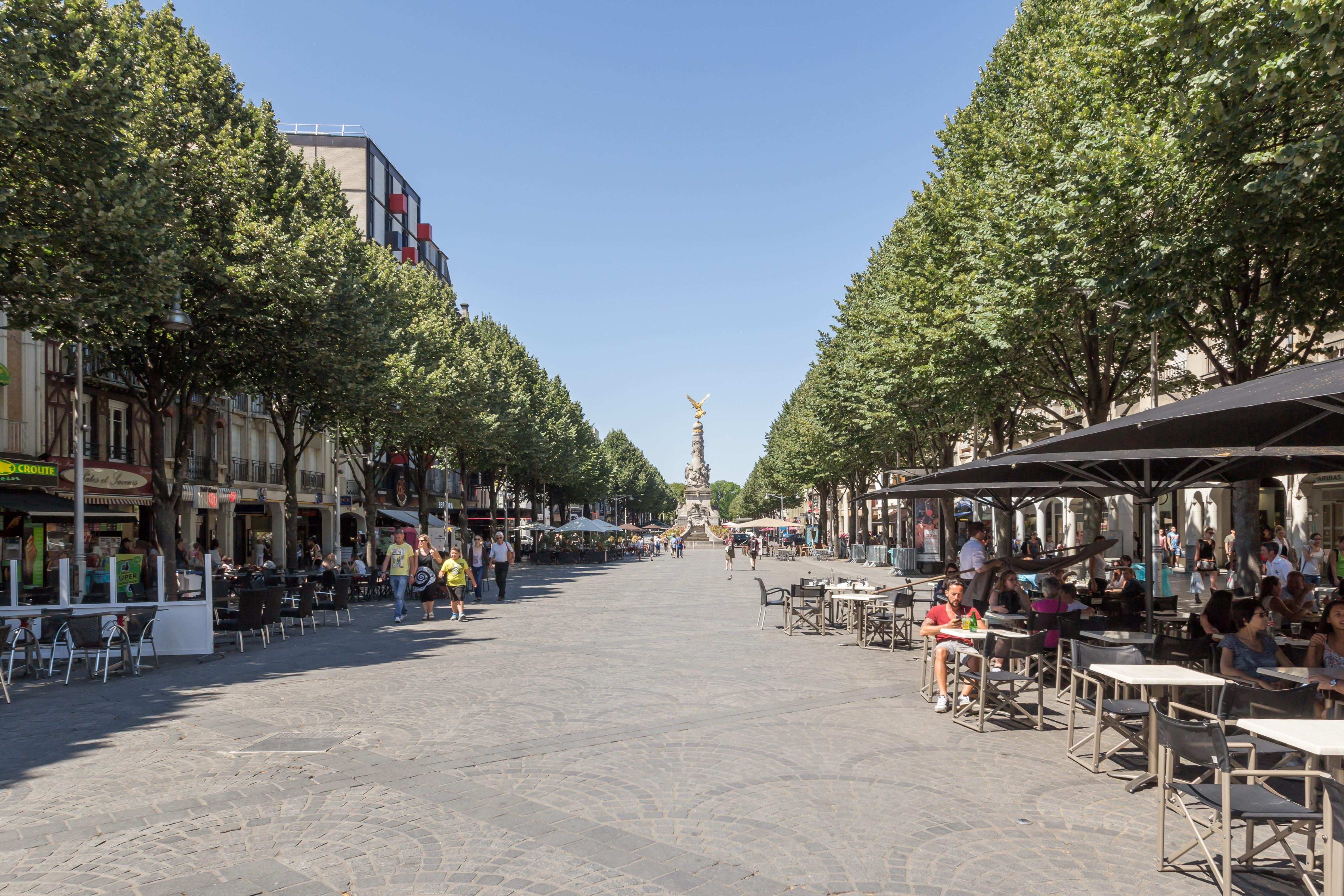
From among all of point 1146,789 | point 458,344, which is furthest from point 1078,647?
point 458,344

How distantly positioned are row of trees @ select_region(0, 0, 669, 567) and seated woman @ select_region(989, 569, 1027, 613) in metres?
13.1

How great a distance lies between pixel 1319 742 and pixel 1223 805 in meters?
0.55

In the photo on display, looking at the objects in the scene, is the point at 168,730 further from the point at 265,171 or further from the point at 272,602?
the point at 265,171

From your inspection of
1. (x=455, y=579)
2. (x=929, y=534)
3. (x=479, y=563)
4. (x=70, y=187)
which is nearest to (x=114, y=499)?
(x=479, y=563)

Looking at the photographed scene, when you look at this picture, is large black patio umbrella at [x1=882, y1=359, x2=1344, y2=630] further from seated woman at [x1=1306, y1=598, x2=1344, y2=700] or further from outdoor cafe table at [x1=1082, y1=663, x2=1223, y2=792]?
outdoor cafe table at [x1=1082, y1=663, x2=1223, y2=792]

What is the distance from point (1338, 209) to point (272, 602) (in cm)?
1670

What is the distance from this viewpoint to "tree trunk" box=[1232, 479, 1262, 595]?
17438mm

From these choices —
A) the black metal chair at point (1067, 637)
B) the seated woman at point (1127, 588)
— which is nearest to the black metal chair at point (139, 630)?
the black metal chair at point (1067, 637)

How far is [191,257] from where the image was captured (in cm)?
1870

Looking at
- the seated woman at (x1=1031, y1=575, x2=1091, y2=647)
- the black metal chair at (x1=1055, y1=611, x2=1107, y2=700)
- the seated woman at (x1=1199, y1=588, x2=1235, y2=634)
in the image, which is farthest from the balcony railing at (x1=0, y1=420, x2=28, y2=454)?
the seated woman at (x1=1199, y1=588, x2=1235, y2=634)

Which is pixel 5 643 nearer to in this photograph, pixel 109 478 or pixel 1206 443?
A: pixel 1206 443

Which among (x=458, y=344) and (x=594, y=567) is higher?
(x=458, y=344)

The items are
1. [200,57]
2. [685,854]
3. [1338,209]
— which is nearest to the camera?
[685,854]

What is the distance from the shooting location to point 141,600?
17.7m
